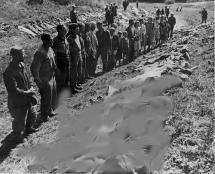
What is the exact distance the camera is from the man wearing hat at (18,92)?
23.2 feet

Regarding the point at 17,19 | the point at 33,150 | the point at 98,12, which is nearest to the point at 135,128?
the point at 33,150

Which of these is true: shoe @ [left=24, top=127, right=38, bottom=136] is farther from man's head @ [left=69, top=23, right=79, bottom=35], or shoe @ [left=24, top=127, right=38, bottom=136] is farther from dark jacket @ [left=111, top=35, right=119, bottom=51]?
dark jacket @ [left=111, top=35, right=119, bottom=51]

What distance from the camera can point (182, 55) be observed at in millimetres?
12367

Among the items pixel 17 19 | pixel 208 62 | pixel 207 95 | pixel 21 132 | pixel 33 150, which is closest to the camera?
pixel 33 150

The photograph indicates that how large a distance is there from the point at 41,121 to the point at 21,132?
3.40 feet

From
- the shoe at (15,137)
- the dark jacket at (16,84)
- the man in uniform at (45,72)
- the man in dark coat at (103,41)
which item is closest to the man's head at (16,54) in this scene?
the dark jacket at (16,84)

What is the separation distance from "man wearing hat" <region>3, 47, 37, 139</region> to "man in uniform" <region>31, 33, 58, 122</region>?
1.99ft

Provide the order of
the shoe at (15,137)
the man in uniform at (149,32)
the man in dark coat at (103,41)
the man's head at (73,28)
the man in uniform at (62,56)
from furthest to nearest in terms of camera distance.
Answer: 1. the man in uniform at (149,32)
2. the man in dark coat at (103,41)
3. the man's head at (73,28)
4. the man in uniform at (62,56)
5. the shoe at (15,137)

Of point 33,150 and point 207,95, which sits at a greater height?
point 207,95

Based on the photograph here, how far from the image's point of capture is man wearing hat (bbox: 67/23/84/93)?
1035cm

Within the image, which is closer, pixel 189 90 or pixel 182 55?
pixel 189 90

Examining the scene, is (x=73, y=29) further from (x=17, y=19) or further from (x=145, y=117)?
(x=17, y=19)

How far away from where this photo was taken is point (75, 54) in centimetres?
1046

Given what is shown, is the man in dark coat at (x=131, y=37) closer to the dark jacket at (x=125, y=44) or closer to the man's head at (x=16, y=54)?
the dark jacket at (x=125, y=44)
